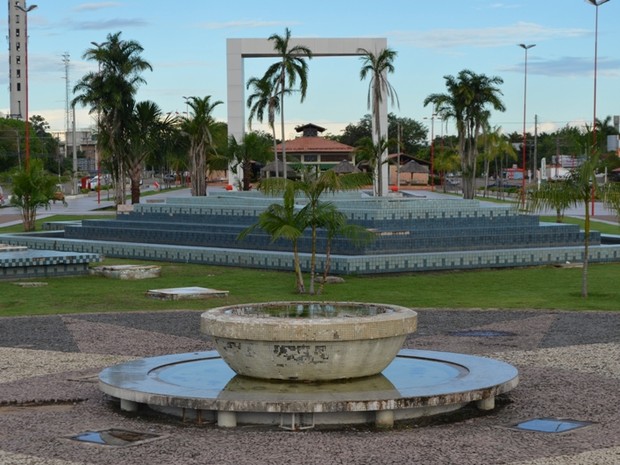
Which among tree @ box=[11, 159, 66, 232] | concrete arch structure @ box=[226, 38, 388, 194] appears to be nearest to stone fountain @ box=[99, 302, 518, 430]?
tree @ box=[11, 159, 66, 232]

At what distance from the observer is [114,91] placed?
48344 mm

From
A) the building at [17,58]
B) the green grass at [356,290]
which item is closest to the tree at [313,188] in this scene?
the green grass at [356,290]

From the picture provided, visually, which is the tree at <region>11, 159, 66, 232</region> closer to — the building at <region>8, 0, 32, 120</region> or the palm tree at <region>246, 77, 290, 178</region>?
the palm tree at <region>246, 77, 290, 178</region>

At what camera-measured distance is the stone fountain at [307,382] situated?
27.7ft

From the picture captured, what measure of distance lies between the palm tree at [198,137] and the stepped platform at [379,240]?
24323 mm

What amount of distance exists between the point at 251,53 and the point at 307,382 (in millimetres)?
58243

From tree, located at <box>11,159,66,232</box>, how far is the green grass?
39.0 feet

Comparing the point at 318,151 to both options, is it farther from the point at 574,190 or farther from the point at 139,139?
the point at 574,190

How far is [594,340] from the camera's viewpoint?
1319 centimetres

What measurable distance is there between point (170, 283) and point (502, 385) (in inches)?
490

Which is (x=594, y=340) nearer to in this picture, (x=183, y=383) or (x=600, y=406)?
(x=600, y=406)

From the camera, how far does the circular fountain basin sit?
343 inches

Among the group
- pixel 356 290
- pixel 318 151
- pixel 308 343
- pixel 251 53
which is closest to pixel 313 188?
pixel 356 290

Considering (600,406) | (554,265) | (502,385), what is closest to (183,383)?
(502,385)
